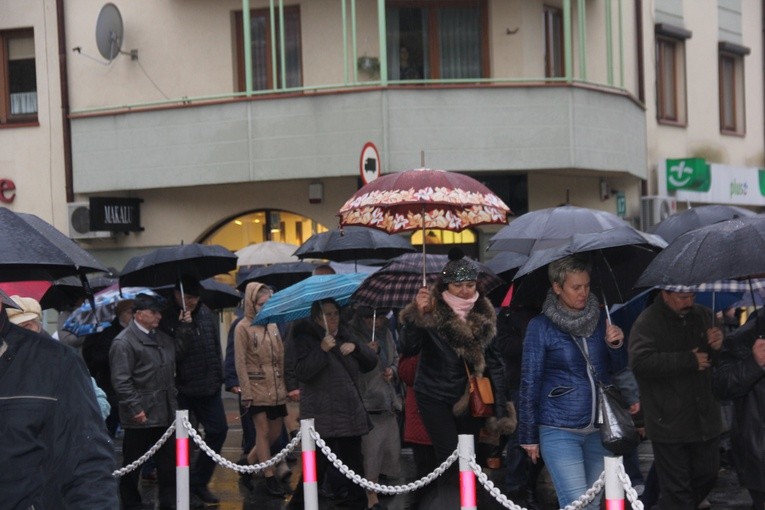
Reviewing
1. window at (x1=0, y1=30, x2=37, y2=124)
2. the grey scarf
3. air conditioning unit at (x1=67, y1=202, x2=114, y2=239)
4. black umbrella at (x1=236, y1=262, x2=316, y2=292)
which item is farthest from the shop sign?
the grey scarf

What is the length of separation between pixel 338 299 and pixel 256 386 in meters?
2.32

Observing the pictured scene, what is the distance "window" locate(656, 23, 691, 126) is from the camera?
27.2 metres

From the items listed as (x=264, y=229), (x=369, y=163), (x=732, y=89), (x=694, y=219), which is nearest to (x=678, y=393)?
(x=694, y=219)

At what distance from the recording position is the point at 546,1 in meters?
23.0

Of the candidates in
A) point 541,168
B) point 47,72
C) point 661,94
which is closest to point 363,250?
point 541,168

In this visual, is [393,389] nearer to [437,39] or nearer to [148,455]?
[148,455]

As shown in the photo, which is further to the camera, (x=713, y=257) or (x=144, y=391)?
(x=144, y=391)

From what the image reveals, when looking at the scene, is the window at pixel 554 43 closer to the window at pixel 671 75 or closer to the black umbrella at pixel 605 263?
the window at pixel 671 75

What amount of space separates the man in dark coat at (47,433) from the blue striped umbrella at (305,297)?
5956 mm

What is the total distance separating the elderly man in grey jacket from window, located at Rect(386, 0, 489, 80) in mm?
11793

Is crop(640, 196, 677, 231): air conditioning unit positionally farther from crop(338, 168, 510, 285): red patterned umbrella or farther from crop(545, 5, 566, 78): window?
crop(338, 168, 510, 285): red patterned umbrella

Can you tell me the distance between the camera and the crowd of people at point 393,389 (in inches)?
193

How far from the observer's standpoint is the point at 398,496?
12266mm

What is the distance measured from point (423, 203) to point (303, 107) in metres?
11.9
